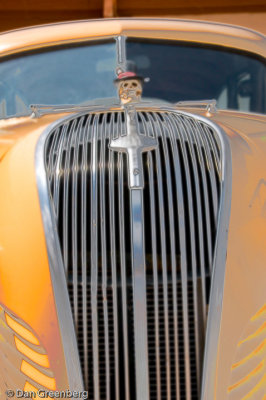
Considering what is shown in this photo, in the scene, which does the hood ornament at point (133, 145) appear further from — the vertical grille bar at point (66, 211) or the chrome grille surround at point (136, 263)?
the vertical grille bar at point (66, 211)

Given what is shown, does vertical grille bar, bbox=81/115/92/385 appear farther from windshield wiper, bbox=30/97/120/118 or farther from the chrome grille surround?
windshield wiper, bbox=30/97/120/118

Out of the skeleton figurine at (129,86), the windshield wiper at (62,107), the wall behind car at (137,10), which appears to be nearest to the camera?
the skeleton figurine at (129,86)

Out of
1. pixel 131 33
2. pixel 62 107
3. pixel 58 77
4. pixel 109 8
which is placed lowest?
pixel 62 107

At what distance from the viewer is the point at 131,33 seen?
9.04ft

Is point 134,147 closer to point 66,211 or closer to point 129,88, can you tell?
point 66,211

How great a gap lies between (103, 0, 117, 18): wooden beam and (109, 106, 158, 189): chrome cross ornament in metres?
6.55

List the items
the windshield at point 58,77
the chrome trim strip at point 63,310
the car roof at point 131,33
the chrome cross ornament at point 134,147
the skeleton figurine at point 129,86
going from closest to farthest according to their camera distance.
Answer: the chrome trim strip at point 63,310 → the chrome cross ornament at point 134,147 → the skeleton figurine at point 129,86 → the windshield at point 58,77 → the car roof at point 131,33

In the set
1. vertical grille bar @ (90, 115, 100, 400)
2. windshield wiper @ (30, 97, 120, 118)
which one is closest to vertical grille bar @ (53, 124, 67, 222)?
vertical grille bar @ (90, 115, 100, 400)

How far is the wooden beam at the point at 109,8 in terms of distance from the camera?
7.86 metres

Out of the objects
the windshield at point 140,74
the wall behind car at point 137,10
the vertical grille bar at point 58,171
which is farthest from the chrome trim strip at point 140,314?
the wall behind car at point 137,10

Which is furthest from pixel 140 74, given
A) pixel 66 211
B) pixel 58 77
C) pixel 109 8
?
pixel 109 8

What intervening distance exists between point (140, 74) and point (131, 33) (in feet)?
0.74

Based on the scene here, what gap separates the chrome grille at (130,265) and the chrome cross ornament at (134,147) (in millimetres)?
31

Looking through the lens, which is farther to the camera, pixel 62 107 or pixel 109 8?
pixel 109 8
